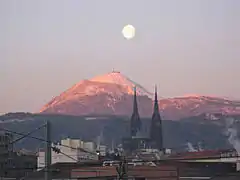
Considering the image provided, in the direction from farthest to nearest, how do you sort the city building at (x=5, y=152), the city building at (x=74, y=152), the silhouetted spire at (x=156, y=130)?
the silhouetted spire at (x=156, y=130) < the city building at (x=74, y=152) < the city building at (x=5, y=152)

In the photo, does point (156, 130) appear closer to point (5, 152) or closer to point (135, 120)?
point (135, 120)

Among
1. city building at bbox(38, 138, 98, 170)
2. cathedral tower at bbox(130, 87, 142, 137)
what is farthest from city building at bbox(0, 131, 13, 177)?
cathedral tower at bbox(130, 87, 142, 137)

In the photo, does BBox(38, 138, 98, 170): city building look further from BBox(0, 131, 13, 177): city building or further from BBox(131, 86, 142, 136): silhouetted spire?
BBox(131, 86, 142, 136): silhouetted spire

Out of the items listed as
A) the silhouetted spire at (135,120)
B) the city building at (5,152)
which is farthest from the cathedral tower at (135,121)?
the city building at (5,152)

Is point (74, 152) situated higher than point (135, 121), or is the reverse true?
point (135, 121)

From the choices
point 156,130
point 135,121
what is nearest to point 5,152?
point 156,130

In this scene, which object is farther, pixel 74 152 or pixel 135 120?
pixel 135 120

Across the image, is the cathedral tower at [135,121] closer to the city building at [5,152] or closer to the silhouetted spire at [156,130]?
the silhouetted spire at [156,130]

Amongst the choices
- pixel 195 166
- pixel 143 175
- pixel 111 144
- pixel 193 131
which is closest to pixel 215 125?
pixel 193 131

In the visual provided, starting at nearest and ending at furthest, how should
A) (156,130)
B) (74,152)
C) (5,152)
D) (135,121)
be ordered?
1. (5,152)
2. (74,152)
3. (156,130)
4. (135,121)

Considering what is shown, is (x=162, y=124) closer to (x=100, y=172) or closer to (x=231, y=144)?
(x=231, y=144)

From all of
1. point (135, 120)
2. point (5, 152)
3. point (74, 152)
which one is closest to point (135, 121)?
point (135, 120)

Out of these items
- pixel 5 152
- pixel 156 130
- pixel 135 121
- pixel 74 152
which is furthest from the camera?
pixel 135 121

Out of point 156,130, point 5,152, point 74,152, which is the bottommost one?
point 74,152
